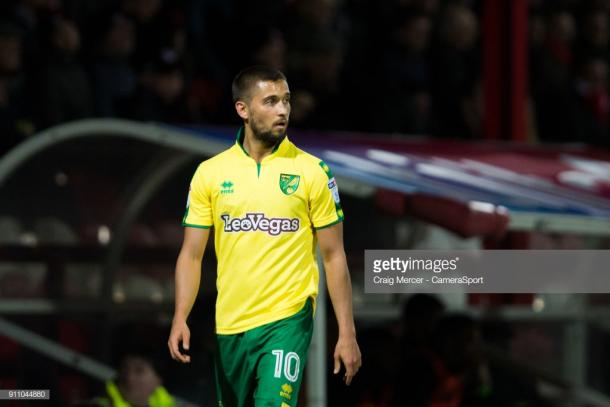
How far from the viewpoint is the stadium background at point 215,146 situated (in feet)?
28.8

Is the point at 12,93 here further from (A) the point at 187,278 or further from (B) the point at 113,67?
(A) the point at 187,278

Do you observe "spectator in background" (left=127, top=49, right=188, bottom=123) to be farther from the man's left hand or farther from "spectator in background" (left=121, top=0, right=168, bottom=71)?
the man's left hand

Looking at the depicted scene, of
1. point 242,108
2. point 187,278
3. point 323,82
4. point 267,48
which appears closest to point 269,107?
point 242,108

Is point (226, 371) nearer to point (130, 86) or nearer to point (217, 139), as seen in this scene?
point (217, 139)

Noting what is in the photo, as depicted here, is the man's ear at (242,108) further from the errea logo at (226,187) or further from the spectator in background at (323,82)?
the spectator in background at (323,82)

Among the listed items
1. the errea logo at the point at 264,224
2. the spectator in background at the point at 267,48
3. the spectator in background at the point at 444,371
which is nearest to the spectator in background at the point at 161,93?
the spectator in background at the point at 267,48

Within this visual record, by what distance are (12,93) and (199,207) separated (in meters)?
3.80

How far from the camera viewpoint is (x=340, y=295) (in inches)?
217

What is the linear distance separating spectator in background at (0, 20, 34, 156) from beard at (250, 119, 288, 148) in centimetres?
359

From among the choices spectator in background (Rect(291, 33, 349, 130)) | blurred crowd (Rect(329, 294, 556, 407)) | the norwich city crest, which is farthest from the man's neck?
spectator in background (Rect(291, 33, 349, 130))

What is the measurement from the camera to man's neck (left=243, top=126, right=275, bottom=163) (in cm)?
564

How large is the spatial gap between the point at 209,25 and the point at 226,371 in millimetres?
5033

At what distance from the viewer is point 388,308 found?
10375mm

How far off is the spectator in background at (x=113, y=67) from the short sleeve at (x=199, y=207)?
4063 mm
